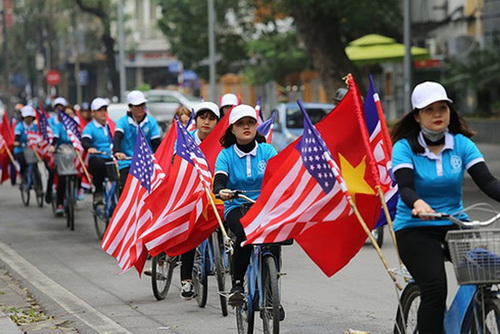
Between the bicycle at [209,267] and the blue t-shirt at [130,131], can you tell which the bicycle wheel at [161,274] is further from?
the blue t-shirt at [130,131]

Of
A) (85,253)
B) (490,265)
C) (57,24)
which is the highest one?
(57,24)

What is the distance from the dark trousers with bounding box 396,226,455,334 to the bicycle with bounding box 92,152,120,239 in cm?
838

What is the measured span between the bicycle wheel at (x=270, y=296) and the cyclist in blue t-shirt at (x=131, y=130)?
5968 millimetres

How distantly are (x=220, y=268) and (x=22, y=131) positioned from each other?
Answer: 13.0m

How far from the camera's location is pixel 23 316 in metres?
9.47

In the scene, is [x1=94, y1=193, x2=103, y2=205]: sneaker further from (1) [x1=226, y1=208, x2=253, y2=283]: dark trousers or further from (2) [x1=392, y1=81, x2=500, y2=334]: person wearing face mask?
(2) [x1=392, y1=81, x2=500, y2=334]: person wearing face mask

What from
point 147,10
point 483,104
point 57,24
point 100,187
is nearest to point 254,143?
point 100,187

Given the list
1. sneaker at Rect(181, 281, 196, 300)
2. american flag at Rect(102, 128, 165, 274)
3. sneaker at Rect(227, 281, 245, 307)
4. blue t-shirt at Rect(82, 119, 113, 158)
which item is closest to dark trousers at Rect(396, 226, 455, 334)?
sneaker at Rect(227, 281, 245, 307)

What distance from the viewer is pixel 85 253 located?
47.0ft

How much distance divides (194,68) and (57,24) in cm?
3088

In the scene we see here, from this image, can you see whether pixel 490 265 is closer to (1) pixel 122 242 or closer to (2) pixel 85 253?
(1) pixel 122 242

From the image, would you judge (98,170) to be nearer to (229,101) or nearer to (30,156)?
(229,101)

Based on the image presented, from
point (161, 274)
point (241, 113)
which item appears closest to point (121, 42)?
point (161, 274)

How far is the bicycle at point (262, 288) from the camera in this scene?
307 inches
